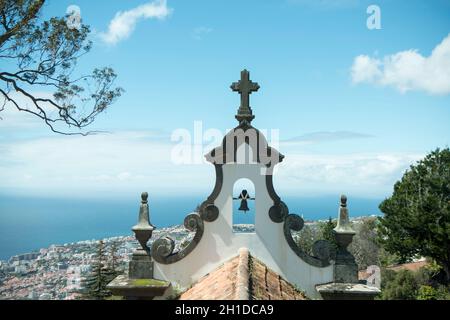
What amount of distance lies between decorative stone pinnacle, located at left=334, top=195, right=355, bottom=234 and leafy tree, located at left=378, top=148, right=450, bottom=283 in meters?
23.6

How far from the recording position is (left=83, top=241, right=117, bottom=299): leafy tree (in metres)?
28.4

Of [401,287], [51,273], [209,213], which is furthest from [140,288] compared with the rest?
[401,287]

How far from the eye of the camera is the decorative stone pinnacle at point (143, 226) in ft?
29.1

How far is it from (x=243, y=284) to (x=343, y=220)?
120 inches

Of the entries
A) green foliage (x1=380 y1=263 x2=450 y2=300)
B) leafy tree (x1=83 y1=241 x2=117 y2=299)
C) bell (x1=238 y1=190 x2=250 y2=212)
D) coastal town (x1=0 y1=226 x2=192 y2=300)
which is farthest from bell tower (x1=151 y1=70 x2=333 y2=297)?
green foliage (x1=380 y1=263 x2=450 y2=300)

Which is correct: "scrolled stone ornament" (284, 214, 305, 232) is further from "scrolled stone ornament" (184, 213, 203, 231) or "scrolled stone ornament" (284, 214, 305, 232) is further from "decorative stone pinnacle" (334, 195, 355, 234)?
"scrolled stone ornament" (184, 213, 203, 231)

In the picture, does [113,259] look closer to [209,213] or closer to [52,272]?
[52,272]

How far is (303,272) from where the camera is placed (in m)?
8.91

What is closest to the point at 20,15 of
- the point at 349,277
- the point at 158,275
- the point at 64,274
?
the point at 158,275

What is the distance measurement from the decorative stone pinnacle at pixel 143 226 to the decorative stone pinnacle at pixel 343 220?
371cm

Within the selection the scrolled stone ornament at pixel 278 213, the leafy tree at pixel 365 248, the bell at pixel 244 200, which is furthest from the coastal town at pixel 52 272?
the leafy tree at pixel 365 248

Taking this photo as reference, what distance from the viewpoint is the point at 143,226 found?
892 centimetres
